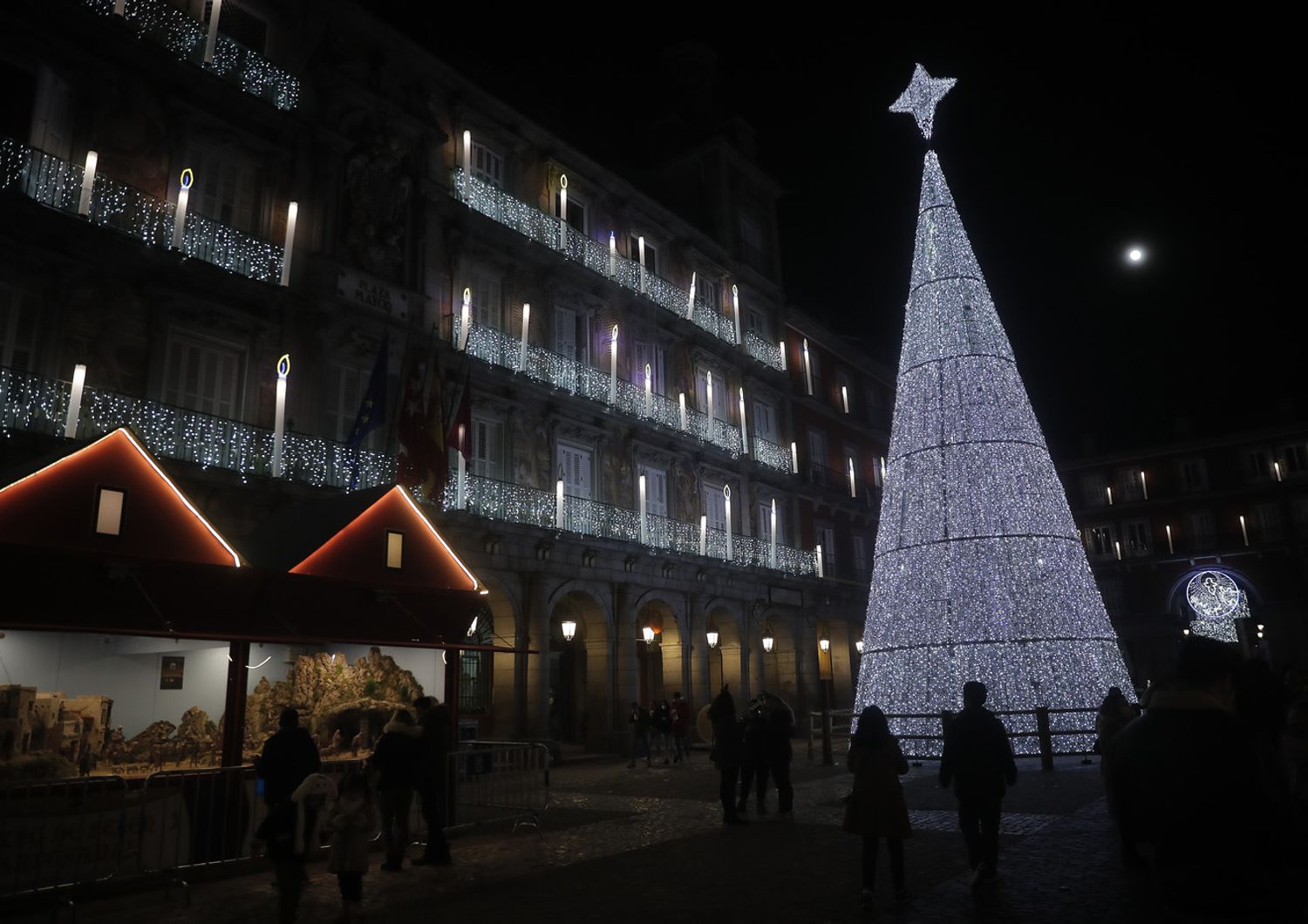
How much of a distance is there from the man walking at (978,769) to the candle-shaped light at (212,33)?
53.4ft

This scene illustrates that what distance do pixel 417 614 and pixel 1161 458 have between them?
161 ft

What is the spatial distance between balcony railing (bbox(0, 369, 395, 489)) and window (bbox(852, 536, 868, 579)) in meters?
20.9

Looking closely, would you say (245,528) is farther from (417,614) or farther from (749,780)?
(749,780)

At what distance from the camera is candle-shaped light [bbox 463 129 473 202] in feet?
65.9

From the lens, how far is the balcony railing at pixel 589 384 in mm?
19797

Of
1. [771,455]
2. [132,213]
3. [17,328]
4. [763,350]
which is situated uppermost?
[763,350]

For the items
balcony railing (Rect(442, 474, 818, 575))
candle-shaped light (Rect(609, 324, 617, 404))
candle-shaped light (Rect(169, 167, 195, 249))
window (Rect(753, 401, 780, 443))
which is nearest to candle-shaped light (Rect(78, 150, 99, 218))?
candle-shaped light (Rect(169, 167, 195, 249))

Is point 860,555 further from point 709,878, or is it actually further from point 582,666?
point 709,878

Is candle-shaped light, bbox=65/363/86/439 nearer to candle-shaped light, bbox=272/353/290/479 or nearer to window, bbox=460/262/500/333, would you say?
candle-shaped light, bbox=272/353/290/479

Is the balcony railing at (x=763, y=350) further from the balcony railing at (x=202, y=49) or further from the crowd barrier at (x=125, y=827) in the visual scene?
the crowd barrier at (x=125, y=827)

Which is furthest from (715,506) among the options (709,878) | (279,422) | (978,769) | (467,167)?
(978,769)

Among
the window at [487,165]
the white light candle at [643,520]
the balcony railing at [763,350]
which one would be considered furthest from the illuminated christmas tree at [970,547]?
the balcony railing at [763,350]

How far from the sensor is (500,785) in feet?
37.8

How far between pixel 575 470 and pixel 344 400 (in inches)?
252
